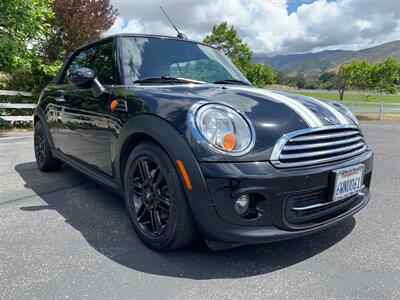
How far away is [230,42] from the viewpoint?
62.4ft

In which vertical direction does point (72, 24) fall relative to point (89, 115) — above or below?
above

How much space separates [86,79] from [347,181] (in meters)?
1.99

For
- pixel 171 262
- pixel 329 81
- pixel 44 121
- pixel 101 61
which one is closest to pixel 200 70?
pixel 101 61

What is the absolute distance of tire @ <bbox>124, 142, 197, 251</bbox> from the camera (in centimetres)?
196

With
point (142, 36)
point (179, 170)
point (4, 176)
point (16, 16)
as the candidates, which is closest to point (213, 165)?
point (179, 170)

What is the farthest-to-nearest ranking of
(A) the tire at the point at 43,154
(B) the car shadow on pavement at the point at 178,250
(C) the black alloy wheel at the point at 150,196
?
(A) the tire at the point at 43,154 → (C) the black alloy wheel at the point at 150,196 → (B) the car shadow on pavement at the point at 178,250

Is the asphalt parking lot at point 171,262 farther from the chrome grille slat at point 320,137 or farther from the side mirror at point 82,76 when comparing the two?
the side mirror at point 82,76

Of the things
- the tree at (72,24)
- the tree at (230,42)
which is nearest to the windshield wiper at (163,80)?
the tree at (72,24)

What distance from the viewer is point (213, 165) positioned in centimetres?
180

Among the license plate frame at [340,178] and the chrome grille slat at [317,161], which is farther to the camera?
the license plate frame at [340,178]

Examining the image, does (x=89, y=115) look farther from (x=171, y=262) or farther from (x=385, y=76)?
(x=385, y=76)

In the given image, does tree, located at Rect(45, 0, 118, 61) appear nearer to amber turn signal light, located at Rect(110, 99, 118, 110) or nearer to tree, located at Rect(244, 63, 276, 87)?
amber turn signal light, located at Rect(110, 99, 118, 110)

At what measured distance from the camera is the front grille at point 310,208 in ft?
6.30

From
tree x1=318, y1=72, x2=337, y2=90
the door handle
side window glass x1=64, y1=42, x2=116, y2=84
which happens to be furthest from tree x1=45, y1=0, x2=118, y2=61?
tree x1=318, y1=72, x2=337, y2=90
